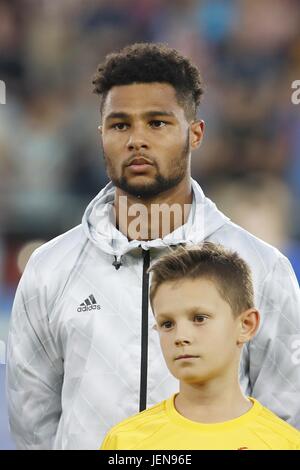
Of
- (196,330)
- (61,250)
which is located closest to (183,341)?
(196,330)

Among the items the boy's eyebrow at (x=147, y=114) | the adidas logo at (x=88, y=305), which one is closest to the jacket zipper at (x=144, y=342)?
the adidas logo at (x=88, y=305)

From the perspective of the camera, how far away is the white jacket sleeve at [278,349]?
192 cm

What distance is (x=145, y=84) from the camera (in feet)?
6.39

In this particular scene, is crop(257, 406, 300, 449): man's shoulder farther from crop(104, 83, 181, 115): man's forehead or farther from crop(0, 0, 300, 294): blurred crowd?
crop(0, 0, 300, 294): blurred crowd

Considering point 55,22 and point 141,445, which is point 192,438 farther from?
point 55,22

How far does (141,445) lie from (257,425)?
0.21m

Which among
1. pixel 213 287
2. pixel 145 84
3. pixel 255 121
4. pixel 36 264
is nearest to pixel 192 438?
pixel 213 287

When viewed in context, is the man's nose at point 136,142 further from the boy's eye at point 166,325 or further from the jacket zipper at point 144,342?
the boy's eye at point 166,325

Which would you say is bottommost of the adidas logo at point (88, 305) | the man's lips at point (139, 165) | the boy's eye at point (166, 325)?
the adidas logo at point (88, 305)

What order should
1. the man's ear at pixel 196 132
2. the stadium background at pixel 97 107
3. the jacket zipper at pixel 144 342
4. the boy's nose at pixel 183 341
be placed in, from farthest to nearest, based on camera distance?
1. the stadium background at pixel 97 107
2. the man's ear at pixel 196 132
3. the jacket zipper at pixel 144 342
4. the boy's nose at pixel 183 341

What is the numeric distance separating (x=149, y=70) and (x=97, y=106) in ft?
4.77

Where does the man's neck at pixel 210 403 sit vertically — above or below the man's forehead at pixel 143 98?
below

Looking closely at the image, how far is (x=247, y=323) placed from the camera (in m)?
1.66

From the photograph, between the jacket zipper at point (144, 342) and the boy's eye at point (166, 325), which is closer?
the boy's eye at point (166, 325)
